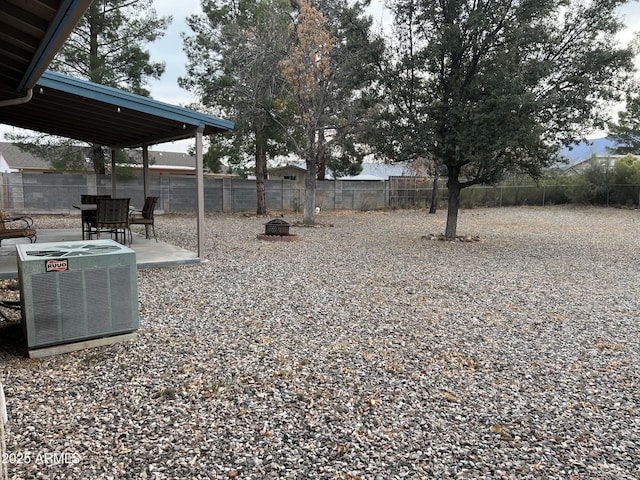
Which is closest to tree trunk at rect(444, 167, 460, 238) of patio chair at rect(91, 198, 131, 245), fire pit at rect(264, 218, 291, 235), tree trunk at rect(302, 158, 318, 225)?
Result: fire pit at rect(264, 218, 291, 235)

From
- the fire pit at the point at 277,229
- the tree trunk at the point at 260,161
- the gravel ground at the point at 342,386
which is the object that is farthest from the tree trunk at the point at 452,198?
the tree trunk at the point at 260,161

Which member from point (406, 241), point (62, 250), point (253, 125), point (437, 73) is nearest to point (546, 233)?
point (406, 241)

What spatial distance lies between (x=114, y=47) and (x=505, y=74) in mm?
11556

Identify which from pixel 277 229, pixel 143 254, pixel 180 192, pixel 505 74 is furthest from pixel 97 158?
pixel 505 74

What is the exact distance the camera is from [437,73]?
945 centimetres

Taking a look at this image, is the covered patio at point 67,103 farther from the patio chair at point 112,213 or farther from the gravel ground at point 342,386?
the gravel ground at point 342,386

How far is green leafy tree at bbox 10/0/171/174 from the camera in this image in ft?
42.2

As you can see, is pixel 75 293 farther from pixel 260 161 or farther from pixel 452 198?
pixel 260 161

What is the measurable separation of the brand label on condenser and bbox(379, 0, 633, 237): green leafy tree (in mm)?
7378

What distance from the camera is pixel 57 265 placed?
316 centimetres

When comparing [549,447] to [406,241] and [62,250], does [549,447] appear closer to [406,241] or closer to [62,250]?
[62,250]

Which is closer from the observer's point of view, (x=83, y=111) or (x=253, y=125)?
(x=83, y=111)

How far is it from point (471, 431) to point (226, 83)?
13657 mm

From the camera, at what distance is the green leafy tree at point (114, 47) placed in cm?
1286
